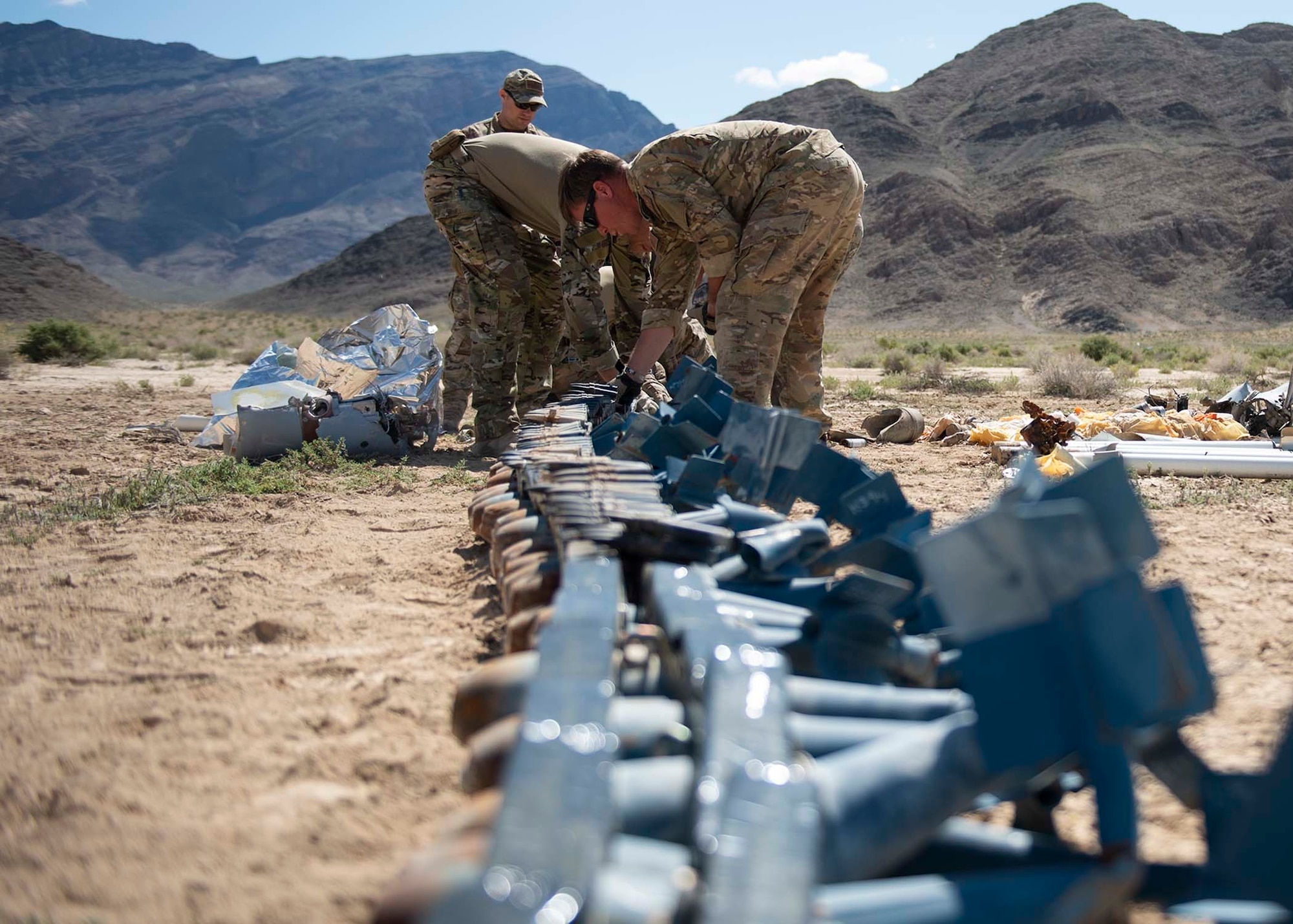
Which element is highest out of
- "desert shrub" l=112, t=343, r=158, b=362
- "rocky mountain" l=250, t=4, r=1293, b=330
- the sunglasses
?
"rocky mountain" l=250, t=4, r=1293, b=330

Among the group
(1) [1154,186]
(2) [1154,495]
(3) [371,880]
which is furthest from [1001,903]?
(1) [1154,186]

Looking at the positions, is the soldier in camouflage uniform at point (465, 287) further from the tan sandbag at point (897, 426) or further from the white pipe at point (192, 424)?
the tan sandbag at point (897, 426)

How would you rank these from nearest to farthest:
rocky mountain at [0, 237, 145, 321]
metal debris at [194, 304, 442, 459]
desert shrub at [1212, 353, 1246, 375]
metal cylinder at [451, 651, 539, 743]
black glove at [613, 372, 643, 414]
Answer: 1. metal cylinder at [451, 651, 539, 743]
2. black glove at [613, 372, 643, 414]
3. metal debris at [194, 304, 442, 459]
4. desert shrub at [1212, 353, 1246, 375]
5. rocky mountain at [0, 237, 145, 321]

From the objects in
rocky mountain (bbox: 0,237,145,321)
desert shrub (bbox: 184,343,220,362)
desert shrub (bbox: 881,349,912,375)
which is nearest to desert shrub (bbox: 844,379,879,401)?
desert shrub (bbox: 881,349,912,375)

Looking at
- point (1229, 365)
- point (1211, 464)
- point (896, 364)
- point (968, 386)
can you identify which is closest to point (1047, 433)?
point (1211, 464)

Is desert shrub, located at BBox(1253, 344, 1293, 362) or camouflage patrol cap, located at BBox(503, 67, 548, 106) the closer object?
camouflage patrol cap, located at BBox(503, 67, 548, 106)

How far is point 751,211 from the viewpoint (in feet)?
16.6

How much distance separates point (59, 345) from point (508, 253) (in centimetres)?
1311

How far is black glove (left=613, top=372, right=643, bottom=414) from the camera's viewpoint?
15.3ft

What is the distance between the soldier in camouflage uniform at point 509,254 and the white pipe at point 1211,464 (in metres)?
2.76

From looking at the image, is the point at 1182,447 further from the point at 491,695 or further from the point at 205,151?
the point at 205,151

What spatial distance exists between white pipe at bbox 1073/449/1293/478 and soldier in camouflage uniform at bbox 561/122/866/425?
68.7 inches

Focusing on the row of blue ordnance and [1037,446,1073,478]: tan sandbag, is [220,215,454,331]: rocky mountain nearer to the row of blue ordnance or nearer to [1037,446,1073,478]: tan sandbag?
[1037,446,1073,478]: tan sandbag

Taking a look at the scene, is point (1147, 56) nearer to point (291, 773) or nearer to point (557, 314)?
point (557, 314)
